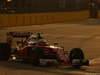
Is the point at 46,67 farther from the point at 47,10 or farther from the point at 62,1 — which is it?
the point at 62,1

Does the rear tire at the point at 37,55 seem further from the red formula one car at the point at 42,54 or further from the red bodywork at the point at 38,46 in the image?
the red bodywork at the point at 38,46

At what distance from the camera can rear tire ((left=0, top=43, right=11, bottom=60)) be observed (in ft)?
46.4

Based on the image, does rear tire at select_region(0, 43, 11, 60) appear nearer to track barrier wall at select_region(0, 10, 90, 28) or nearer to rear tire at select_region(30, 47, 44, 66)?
rear tire at select_region(30, 47, 44, 66)

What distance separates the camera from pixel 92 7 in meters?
67.3

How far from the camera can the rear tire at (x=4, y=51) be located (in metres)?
14.1

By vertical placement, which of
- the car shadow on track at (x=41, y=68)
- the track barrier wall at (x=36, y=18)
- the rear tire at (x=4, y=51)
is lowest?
the track barrier wall at (x=36, y=18)

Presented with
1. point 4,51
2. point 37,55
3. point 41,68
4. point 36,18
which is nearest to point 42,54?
point 37,55

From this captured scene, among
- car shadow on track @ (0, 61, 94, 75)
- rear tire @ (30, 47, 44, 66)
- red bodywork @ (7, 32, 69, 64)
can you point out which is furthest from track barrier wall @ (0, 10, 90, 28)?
rear tire @ (30, 47, 44, 66)

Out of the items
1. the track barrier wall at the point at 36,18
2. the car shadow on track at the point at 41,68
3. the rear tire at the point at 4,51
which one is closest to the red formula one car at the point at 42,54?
the rear tire at the point at 4,51

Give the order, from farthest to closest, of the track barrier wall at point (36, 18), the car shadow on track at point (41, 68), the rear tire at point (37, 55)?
the track barrier wall at point (36, 18), the rear tire at point (37, 55), the car shadow on track at point (41, 68)

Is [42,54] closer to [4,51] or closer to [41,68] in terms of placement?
[41,68]

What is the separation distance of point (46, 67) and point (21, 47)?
2.27 metres

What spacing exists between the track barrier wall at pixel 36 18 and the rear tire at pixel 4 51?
73.0 feet

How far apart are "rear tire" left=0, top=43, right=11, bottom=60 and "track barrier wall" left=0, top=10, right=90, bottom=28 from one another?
876 inches
